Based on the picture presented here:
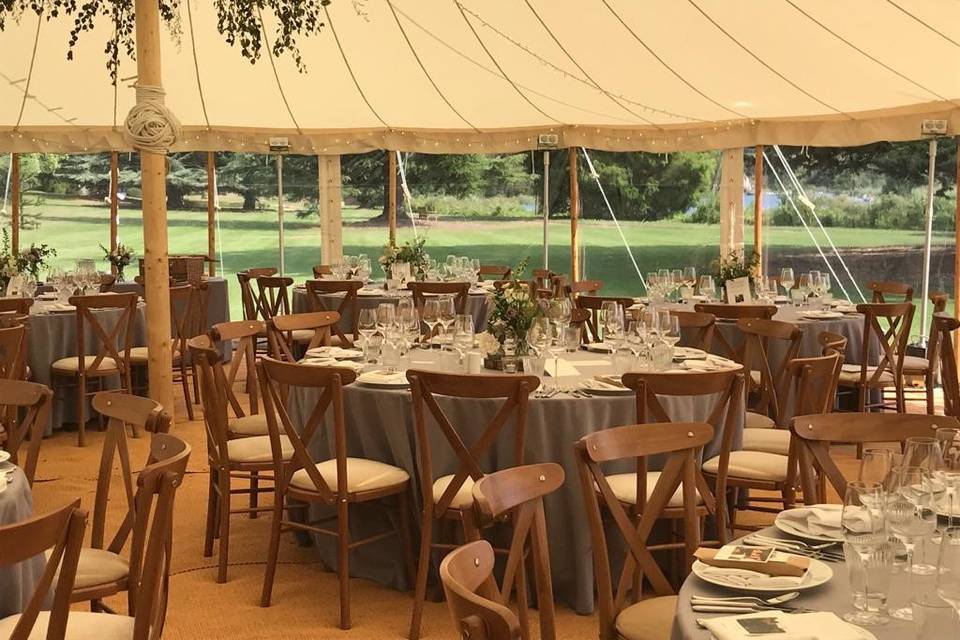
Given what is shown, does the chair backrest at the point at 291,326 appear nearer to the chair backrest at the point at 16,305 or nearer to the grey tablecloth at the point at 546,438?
the grey tablecloth at the point at 546,438

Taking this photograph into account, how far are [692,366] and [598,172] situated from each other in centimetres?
864

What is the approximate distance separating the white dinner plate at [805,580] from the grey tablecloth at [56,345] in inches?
269

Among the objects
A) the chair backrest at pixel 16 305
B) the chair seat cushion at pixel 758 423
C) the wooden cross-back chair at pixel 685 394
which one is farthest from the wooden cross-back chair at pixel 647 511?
the chair backrest at pixel 16 305

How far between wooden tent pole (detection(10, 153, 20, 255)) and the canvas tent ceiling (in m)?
0.77

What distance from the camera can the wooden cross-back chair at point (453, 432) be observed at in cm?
438

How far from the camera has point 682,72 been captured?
1070 centimetres

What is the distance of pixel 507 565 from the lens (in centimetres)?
284

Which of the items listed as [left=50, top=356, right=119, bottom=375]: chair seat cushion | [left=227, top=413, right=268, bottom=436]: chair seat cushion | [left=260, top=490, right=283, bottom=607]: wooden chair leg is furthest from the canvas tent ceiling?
[left=260, top=490, right=283, bottom=607]: wooden chair leg

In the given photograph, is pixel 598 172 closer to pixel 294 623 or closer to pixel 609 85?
pixel 609 85

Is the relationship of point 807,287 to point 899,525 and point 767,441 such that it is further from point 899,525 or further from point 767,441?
point 899,525

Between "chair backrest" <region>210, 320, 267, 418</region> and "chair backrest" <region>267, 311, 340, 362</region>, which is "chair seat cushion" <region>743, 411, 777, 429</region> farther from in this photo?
"chair backrest" <region>210, 320, 267, 418</region>

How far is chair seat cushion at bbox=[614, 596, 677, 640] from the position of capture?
311cm

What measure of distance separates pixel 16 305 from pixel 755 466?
17.1ft

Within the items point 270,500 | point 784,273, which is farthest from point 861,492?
point 784,273
